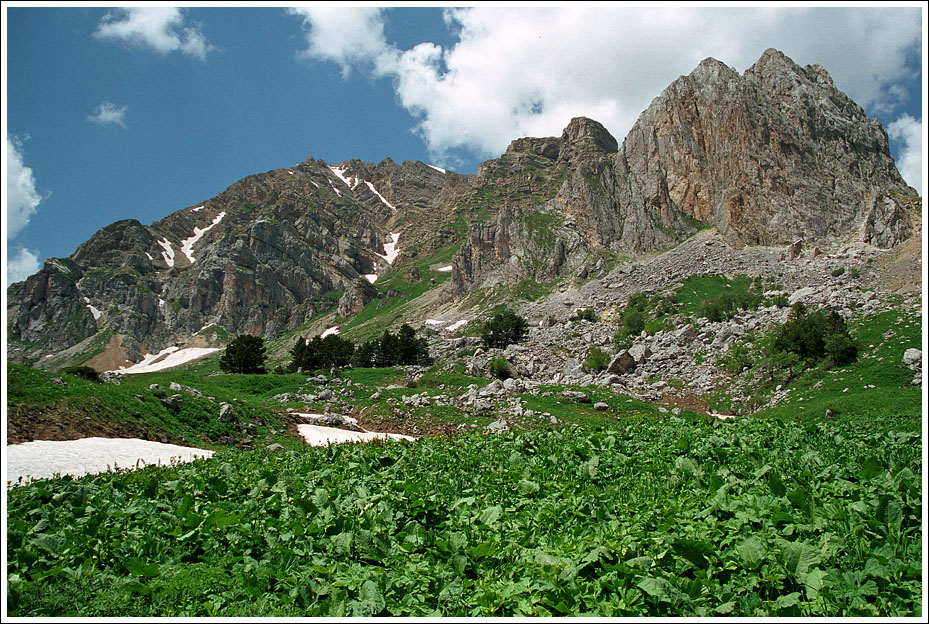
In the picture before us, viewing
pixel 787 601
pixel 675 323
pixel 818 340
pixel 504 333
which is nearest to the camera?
pixel 787 601

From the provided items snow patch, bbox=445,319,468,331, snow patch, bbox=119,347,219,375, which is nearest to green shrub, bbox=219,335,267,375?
snow patch, bbox=445,319,468,331

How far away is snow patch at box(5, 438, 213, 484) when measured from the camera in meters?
12.8

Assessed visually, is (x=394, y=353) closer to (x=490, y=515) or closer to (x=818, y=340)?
(x=818, y=340)

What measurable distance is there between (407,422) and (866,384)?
2469 cm

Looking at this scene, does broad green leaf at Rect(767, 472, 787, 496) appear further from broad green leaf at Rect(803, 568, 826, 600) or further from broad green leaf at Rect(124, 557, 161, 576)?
broad green leaf at Rect(124, 557, 161, 576)

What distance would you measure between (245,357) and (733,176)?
290 feet

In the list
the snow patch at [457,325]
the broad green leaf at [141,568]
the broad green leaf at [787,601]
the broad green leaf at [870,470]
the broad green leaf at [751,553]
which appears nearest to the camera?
the broad green leaf at [787,601]

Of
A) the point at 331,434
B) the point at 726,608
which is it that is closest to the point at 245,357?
the point at 331,434

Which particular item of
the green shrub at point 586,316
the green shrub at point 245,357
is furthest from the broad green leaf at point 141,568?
the green shrub at point 586,316

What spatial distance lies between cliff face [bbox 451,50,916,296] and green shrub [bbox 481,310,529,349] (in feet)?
133

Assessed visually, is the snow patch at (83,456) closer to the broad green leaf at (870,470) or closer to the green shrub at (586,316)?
the broad green leaf at (870,470)

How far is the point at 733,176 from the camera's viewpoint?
8831cm

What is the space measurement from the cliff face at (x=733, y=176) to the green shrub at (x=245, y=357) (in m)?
63.7

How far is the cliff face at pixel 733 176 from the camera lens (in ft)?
267
